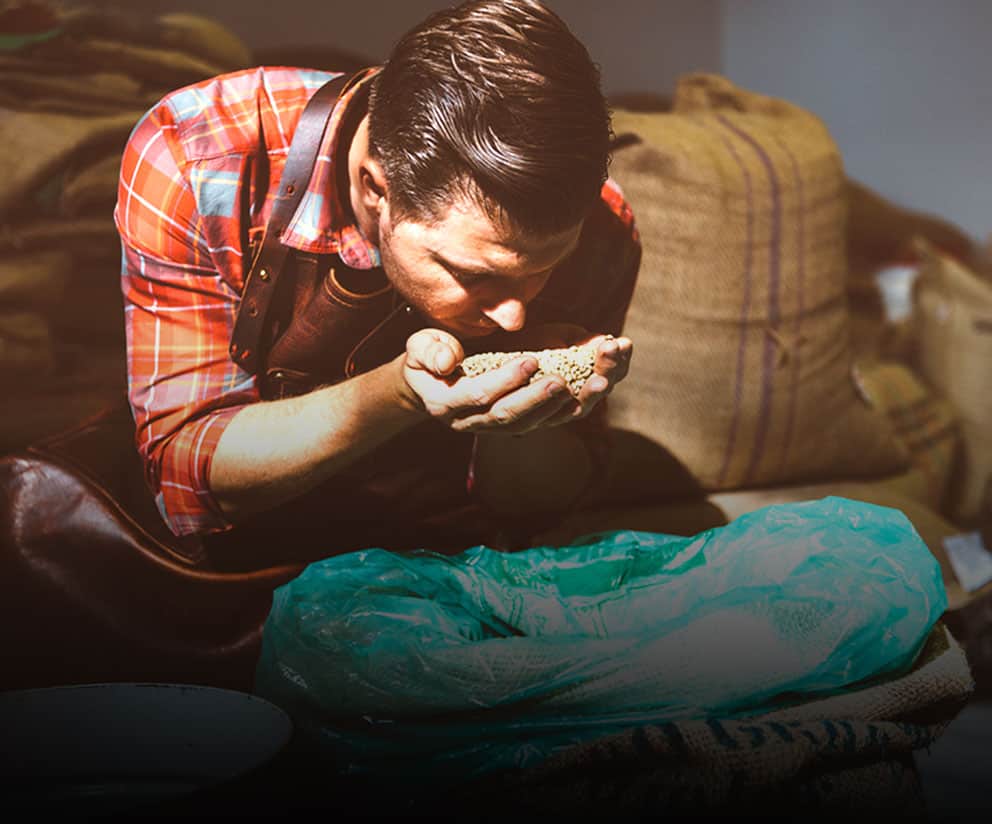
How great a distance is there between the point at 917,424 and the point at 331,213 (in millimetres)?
898

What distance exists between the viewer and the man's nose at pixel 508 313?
75 centimetres

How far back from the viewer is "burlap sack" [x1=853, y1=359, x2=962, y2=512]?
45.9 inches

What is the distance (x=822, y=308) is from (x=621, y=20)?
37cm

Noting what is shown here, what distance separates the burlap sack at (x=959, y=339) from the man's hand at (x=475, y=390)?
90 cm

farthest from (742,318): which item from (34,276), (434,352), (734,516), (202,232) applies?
(34,276)

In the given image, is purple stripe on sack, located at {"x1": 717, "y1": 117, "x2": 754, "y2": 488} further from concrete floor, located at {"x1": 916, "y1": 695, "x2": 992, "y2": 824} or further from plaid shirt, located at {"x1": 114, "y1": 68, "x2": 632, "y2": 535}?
plaid shirt, located at {"x1": 114, "y1": 68, "x2": 632, "y2": 535}

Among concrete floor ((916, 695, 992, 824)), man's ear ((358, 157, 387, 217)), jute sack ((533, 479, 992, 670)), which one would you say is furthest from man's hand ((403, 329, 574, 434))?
concrete floor ((916, 695, 992, 824))

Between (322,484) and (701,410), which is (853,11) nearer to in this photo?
(701,410)

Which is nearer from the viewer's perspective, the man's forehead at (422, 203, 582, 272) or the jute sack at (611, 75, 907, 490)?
the man's forehead at (422, 203, 582, 272)

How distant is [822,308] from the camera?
42.1 inches

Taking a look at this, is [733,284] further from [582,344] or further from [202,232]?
[202,232]

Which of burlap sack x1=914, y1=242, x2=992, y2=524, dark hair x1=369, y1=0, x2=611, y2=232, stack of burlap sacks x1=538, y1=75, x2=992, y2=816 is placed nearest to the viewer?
dark hair x1=369, y1=0, x2=611, y2=232

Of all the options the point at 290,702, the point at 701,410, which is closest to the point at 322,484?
the point at 290,702

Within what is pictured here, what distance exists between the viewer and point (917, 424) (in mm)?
1333
